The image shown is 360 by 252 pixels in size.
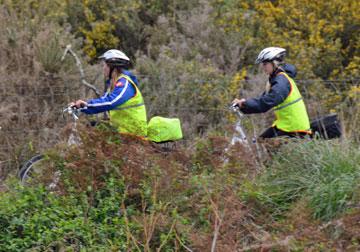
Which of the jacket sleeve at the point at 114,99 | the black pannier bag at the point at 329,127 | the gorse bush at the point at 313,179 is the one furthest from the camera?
the black pannier bag at the point at 329,127

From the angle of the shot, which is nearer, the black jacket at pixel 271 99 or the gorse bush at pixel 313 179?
the gorse bush at pixel 313 179

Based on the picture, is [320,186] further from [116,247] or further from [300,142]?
[116,247]

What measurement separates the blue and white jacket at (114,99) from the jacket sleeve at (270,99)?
4.19 ft

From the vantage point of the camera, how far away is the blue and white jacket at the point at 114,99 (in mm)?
7602

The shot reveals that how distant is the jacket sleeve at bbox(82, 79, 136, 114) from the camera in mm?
7602

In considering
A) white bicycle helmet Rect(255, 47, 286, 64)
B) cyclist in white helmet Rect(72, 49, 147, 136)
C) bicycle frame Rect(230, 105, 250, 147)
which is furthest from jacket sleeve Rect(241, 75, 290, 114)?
cyclist in white helmet Rect(72, 49, 147, 136)

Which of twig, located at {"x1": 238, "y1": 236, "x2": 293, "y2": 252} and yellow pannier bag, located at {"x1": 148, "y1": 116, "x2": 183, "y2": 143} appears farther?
yellow pannier bag, located at {"x1": 148, "y1": 116, "x2": 183, "y2": 143}

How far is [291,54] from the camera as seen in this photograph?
1282 cm

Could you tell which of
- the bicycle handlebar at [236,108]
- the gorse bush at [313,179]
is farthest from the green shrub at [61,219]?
the bicycle handlebar at [236,108]

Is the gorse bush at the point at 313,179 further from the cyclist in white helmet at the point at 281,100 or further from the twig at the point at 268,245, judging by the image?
the cyclist in white helmet at the point at 281,100

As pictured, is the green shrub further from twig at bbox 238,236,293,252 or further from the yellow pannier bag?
the yellow pannier bag

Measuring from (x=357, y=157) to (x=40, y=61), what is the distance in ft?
17.8

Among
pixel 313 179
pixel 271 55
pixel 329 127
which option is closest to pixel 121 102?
pixel 271 55

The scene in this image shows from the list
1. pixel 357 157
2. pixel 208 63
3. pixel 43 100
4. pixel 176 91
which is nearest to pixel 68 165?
pixel 357 157
